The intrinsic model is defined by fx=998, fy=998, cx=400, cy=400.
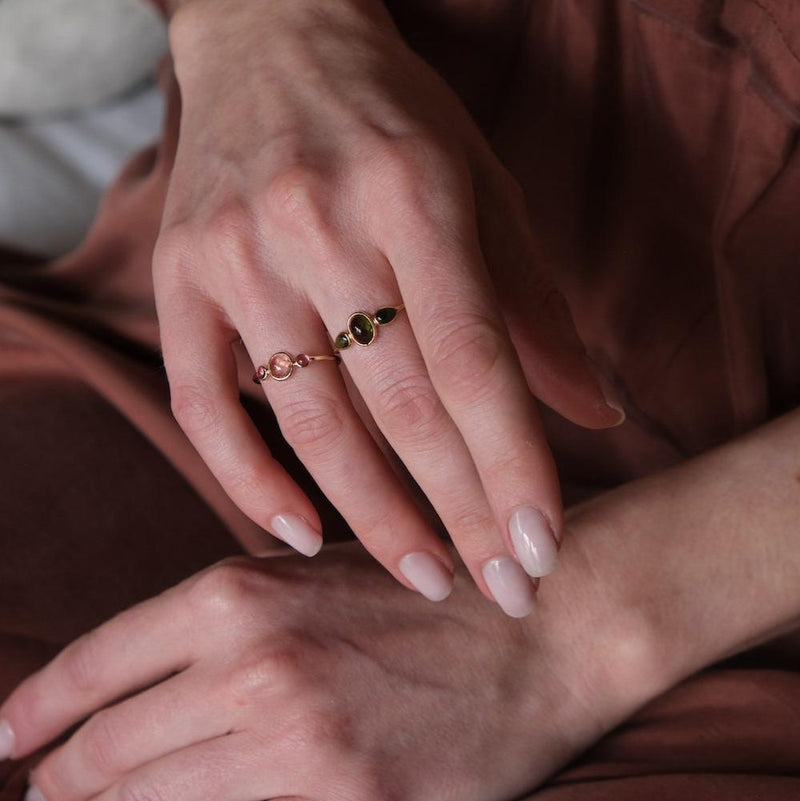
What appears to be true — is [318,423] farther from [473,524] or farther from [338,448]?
[473,524]

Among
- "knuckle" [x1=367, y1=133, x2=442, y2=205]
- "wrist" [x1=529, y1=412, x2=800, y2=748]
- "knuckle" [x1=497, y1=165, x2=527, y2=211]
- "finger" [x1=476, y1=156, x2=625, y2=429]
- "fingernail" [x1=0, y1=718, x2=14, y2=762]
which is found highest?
Answer: "knuckle" [x1=367, y1=133, x2=442, y2=205]

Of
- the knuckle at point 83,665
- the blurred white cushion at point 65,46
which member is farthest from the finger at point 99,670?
the blurred white cushion at point 65,46

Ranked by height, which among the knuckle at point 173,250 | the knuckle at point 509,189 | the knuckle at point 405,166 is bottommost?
the knuckle at point 509,189

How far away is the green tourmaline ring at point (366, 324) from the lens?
0.64 m

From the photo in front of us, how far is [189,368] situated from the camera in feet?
2.35

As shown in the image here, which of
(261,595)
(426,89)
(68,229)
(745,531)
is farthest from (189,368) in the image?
(68,229)

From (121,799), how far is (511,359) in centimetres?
42

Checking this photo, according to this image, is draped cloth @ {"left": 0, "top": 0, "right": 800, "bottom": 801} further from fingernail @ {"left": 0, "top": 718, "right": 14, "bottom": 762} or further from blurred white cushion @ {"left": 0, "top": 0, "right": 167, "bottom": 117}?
blurred white cushion @ {"left": 0, "top": 0, "right": 167, "bottom": 117}

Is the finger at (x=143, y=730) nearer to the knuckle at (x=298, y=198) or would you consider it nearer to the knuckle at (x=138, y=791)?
the knuckle at (x=138, y=791)

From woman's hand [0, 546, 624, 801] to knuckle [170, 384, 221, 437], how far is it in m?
0.11

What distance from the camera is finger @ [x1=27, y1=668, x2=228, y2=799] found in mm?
708

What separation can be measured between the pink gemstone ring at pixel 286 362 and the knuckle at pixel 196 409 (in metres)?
0.06

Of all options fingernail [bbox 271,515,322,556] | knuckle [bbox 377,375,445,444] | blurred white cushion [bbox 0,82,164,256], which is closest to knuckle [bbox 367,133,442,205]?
knuckle [bbox 377,375,445,444]

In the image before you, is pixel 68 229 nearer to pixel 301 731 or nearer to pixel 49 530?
pixel 49 530
